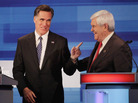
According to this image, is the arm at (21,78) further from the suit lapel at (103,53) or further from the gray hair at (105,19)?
the gray hair at (105,19)

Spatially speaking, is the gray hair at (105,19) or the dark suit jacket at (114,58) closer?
the dark suit jacket at (114,58)

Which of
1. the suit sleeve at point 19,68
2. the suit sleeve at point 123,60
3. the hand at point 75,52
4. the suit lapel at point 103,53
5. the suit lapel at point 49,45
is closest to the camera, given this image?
the suit sleeve at point 123,60

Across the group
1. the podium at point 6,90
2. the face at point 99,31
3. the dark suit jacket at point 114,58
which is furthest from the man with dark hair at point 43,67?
the podium at point 6,90

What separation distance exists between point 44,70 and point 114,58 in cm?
89

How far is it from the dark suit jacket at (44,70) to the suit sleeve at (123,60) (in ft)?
2.19

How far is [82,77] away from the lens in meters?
2.80

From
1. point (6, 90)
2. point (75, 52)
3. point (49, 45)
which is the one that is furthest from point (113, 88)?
point (49, 45)

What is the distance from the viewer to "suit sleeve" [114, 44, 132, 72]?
9.82 ft

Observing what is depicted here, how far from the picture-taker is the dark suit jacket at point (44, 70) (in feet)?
12.0

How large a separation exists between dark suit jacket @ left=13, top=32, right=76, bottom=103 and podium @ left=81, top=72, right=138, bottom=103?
951 millimetres

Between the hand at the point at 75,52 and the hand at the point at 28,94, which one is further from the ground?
the hand at the point at 75,52

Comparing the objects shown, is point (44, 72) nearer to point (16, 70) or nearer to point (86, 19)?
point (16, 70)

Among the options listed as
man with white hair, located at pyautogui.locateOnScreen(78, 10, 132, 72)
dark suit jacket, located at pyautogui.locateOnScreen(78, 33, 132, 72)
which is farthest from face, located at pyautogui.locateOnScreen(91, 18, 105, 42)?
dark suit jacket, located at pyautogui.locateOnScreen(78, 33, 132, 72)

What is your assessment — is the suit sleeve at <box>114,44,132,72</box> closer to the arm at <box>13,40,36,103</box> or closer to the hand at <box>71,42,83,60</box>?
the hand at <box>71,42,83,60</box>
